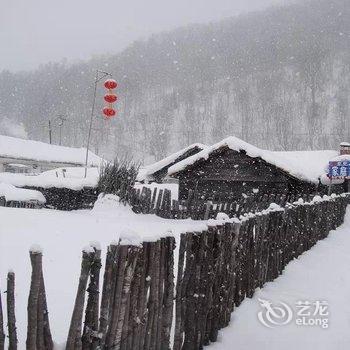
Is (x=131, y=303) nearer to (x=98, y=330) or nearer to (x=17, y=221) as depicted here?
(x=98, y=330)

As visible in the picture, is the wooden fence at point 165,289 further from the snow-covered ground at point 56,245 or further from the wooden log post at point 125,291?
the snow-covered ground at point 56,245

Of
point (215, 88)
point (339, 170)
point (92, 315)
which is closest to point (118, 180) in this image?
point (339, 170)

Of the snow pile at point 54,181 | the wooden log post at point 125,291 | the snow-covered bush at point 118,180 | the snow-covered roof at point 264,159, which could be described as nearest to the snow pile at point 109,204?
the snow-covered bush at point 118,180

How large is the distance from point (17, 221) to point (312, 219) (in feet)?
24.4

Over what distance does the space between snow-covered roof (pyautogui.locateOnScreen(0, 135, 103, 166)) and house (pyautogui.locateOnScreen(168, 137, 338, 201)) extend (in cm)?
2781

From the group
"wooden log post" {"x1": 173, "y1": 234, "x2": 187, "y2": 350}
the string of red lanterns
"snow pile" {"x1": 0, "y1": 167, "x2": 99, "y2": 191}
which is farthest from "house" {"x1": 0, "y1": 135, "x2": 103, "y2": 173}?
"wooden log post" {"x1": 173, "y1": 234, "x2": 187, "y2": 350}

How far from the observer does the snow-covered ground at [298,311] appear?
140 inches

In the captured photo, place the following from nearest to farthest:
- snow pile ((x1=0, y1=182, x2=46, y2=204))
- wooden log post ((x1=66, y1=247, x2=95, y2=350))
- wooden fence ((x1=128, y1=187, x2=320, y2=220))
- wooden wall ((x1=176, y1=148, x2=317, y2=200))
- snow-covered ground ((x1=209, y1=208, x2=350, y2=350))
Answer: wooden log post ((x1=66, y1=247, x2=95, y2=350))
snow-covered ground ((x1=209, y1=208, x2=350, y2=350))
wooden fence ((x1=128, y1=187, x2=320, y2=220))
wooden wall ((x1=176, y1=148, x2=317, y2=200))
snow pile ((x1=0, y1=182, x2=46, y2=204))

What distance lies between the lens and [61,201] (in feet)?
54.7

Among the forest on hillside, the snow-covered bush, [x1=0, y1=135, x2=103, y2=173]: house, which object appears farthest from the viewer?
the forest on hillside

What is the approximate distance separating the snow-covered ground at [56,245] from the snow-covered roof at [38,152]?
30.0 meters

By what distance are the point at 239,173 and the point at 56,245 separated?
10.3 metres

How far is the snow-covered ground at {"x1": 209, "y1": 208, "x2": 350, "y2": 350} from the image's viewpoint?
356 centimetres

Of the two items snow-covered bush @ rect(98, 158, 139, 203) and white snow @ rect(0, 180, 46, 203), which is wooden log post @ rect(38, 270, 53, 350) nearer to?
snow-covered bush @ rect(98, 158, 139, 203)
